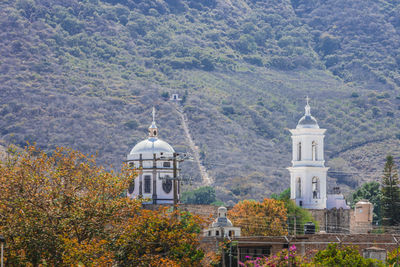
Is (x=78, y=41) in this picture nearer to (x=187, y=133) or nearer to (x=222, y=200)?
(x=187, y=133)

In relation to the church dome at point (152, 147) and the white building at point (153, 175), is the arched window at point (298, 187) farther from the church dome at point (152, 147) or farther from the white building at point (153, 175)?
the white building at point (153, 175)

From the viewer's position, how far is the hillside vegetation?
132 metres

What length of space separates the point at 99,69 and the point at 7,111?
3143 cm

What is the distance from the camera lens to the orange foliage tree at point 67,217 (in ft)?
143

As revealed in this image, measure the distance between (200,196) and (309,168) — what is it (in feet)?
70.1

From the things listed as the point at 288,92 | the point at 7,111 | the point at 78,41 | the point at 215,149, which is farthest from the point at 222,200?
the point at 78,41

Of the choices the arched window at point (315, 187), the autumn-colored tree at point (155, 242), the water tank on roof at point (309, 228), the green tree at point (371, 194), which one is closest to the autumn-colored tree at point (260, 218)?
the water tank on roof at point (309, 228)

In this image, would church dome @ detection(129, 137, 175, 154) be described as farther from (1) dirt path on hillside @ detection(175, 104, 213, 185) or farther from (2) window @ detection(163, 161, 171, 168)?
(1) dirt path on hillside @ detection(175, 104, 213, 185)

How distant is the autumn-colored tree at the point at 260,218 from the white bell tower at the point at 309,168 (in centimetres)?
1563

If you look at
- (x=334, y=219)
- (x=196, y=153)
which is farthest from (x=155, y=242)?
(x=196, y=153)

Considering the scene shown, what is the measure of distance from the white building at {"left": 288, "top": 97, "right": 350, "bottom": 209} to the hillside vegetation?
77.1ft

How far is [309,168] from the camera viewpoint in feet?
329

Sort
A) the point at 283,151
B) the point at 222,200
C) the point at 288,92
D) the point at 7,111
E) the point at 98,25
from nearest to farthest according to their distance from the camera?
the point at 222,200 → the point at 7,111 → the point at 283,151 → the point at 288,92 → the point at 98,25

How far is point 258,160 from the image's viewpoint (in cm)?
13738
